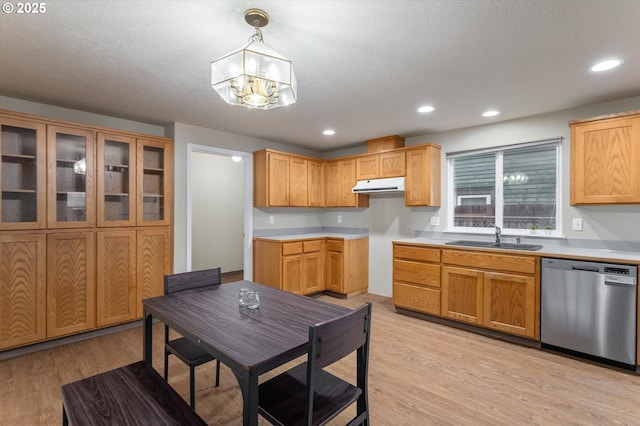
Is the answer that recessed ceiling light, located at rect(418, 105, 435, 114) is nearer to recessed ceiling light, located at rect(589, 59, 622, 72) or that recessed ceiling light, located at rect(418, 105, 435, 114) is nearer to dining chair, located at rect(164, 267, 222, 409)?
recessed ceiling light, located at rect(589, 59, 622, 72)

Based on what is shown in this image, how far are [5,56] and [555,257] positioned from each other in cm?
470

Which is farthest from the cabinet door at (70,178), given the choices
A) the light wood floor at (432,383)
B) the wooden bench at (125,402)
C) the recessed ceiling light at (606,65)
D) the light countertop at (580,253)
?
the recessed ceiling light at (606,65)

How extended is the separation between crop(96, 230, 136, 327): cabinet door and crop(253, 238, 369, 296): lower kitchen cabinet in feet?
5.38

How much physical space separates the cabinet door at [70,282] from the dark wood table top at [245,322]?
1676 mm

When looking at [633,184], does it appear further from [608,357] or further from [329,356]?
[329,356]

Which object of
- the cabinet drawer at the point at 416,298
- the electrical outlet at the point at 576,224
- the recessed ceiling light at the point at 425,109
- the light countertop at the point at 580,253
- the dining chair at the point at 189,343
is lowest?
the cabinet drawer at the point at 416,298

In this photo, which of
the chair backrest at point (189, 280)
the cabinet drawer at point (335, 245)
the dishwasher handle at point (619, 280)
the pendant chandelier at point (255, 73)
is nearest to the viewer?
the pendant chandelier at point (255, 73)

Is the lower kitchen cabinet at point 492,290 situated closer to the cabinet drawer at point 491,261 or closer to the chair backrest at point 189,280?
the cabinet drawer at point 491,261

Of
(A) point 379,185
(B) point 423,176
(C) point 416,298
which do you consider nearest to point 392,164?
(A) point 379,185

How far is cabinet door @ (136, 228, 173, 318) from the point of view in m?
3.50

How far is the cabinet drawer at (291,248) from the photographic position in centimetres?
431

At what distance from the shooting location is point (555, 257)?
2.89 m

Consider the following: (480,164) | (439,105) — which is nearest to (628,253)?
(480,164)

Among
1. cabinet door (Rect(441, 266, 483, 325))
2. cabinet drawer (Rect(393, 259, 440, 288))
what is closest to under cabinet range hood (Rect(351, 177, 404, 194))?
cabinet drawer (Rect(393, 259, 440, 288))
